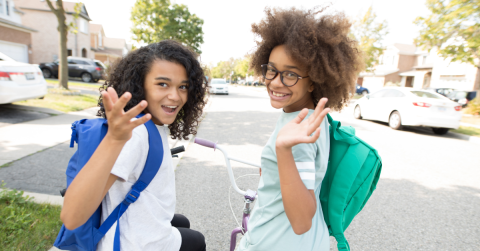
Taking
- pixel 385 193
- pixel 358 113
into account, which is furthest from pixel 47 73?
pixel 385 193

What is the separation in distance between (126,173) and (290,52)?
951 millimetres

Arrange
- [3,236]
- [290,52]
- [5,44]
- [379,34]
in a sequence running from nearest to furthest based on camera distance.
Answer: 1. [290,52]
2. [3,236]
3. [5,44]
4. [379,34]

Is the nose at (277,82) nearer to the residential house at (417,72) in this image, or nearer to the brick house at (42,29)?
the residential house at (417,72)

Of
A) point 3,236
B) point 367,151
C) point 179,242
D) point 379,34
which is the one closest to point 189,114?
point 179,242

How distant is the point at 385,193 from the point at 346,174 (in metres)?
3.52

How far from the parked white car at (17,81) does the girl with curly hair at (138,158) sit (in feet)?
23.0

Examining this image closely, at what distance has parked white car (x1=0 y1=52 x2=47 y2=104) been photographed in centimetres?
660

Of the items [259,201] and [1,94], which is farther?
[1,94]

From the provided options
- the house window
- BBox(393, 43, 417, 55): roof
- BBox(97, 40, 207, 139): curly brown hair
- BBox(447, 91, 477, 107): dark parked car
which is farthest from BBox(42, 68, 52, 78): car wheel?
BBox(393, 43, 417, 55): roof

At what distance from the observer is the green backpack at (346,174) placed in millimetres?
1230

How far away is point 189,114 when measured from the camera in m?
1.96

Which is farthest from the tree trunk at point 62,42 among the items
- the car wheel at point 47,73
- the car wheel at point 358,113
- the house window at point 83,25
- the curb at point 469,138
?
the house window at point 83,25

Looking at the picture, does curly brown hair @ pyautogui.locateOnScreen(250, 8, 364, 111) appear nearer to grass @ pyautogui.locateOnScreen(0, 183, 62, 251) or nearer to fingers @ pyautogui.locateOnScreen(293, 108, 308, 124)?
fingers @ pyautogui.locateOnScreen(293, 108, 308, 124)

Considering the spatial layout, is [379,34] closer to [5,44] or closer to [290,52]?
[290,52]
